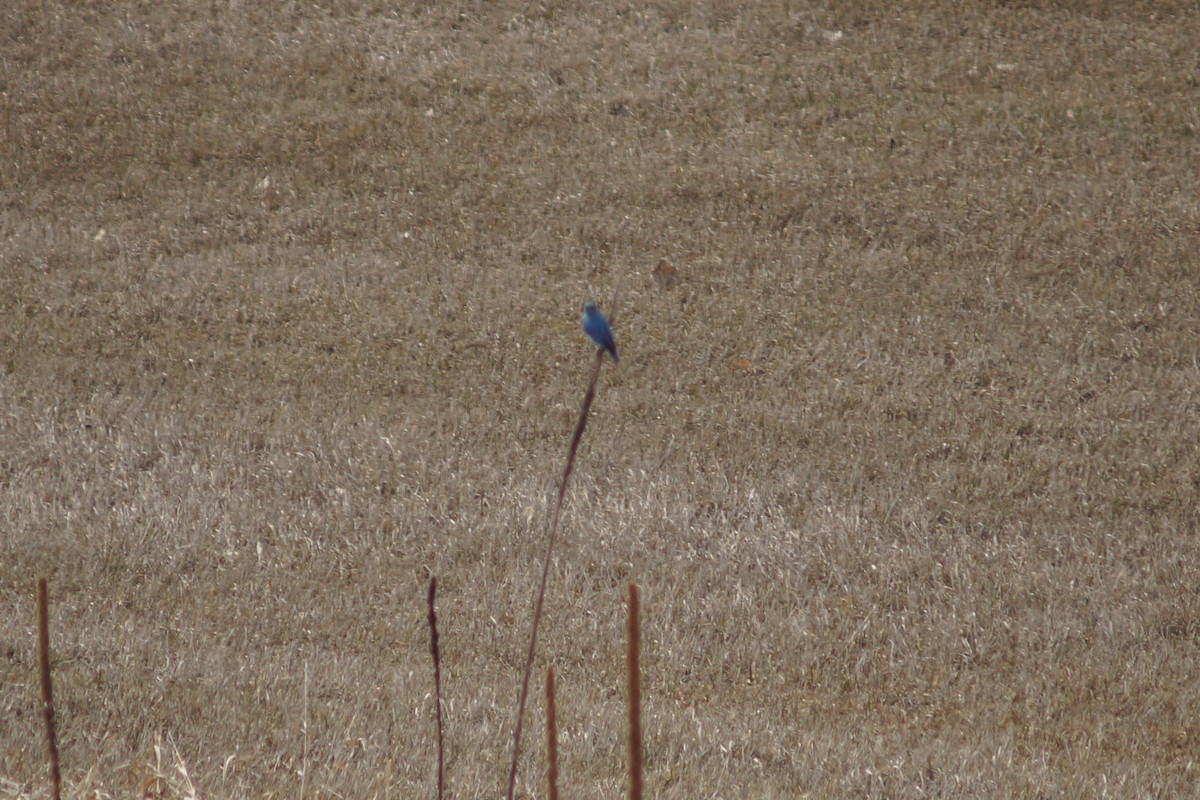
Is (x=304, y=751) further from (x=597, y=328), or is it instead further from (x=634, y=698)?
(x=634, y=698)

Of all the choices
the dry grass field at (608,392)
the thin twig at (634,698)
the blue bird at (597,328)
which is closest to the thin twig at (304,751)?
the dry grass field at (608,392)

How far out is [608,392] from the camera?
927cm

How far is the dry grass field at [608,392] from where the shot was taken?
4.63 m

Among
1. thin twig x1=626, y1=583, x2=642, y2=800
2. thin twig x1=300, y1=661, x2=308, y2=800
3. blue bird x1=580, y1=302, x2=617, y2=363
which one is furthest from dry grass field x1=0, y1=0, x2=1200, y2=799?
thin twig x1=626, y1=583, x2=642, y2=800

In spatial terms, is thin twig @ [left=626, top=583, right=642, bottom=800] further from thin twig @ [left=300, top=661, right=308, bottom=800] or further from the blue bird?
thin twig @ [left=300, top=661, right=308, bottom=800]

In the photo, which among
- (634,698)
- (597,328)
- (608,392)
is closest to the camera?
(634,698)

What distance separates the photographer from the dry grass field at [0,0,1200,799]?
4.63m

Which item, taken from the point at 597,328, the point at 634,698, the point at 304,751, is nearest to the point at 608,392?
the point at 304,751

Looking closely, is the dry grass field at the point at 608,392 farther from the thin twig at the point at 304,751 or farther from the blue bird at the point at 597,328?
the blue bird at the point at 597,328

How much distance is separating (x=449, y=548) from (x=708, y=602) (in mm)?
1563

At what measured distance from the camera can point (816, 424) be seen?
863 cm

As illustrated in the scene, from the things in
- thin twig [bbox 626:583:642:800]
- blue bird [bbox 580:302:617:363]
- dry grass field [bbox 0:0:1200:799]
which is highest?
blue bird [bbox 580:302:617:363]

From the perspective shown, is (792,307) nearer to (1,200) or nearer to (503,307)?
(503,307)

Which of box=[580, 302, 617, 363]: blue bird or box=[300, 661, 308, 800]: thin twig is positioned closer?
box=[580, 302, 617, 363]: blue bird
